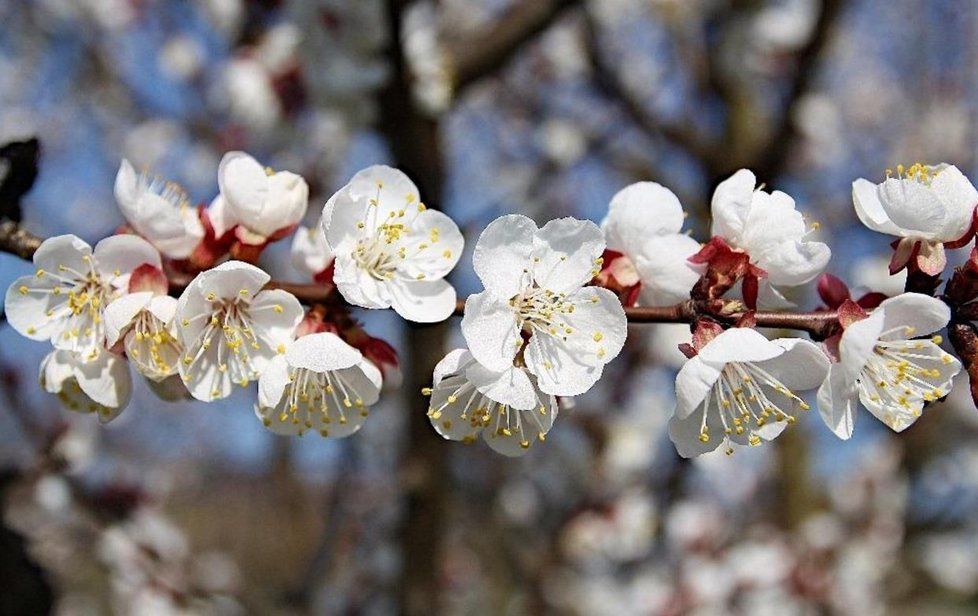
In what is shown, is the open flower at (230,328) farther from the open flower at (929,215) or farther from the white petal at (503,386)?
the open flower at (929,215)

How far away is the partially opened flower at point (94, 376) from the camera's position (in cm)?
97

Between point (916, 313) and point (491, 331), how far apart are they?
0.46m

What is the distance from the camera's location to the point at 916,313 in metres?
0.88

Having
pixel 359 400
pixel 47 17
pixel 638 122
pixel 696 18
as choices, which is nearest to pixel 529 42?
pixel 638 122

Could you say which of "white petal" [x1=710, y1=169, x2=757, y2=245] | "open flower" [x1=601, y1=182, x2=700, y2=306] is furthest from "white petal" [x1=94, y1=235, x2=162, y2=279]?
"white petal" [x1=710, y1=169, x2=757, y2=245]

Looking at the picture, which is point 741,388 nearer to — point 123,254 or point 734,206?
point 734,206

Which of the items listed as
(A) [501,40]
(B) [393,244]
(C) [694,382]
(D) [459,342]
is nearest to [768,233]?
(C) [694,382]

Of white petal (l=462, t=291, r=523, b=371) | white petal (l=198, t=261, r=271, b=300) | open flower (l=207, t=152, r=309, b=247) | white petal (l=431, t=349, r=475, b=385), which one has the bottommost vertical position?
white petal (l=431, t=349, r=475, b=385)

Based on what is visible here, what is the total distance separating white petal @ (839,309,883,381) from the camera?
83 cm

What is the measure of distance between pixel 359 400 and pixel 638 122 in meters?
2.15

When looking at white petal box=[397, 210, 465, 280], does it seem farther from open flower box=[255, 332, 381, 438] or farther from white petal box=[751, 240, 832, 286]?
white petal box=[751, 240, 832, 286]

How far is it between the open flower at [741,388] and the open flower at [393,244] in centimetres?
30

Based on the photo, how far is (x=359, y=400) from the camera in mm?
1008

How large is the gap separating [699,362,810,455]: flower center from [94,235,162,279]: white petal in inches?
27.0
